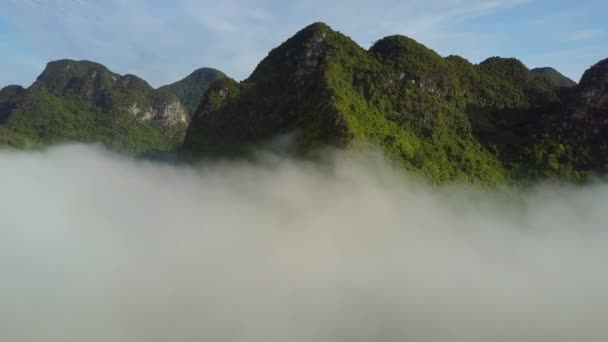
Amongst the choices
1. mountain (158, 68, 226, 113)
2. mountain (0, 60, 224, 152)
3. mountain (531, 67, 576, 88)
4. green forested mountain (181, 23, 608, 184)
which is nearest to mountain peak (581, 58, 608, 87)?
green forested mountain (181, 23, 608, 184)

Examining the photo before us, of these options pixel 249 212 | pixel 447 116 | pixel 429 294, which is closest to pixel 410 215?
pixel 429 294

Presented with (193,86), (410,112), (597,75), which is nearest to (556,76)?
(597,75)

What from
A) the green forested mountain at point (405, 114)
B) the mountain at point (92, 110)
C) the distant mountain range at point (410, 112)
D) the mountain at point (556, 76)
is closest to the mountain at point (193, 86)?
the mountain at point (92, 110)

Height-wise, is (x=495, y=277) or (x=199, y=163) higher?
(x=199, y=163)

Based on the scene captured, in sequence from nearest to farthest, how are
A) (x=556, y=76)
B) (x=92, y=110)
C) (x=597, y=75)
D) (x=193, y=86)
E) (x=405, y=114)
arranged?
(x=405, y=114) < (x=597, y=75) < (x=556, y=76) < (x=92, y=110) < (x=193, y=86)

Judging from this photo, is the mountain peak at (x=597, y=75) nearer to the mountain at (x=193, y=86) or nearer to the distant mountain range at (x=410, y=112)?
the distant mountain range at (x=410, y=112)

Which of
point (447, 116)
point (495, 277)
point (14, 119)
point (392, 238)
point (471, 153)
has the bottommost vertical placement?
point (495, 277)

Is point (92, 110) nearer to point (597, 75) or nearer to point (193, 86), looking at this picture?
point (193, 86)

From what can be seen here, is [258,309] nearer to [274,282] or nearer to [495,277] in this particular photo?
[274,282]
